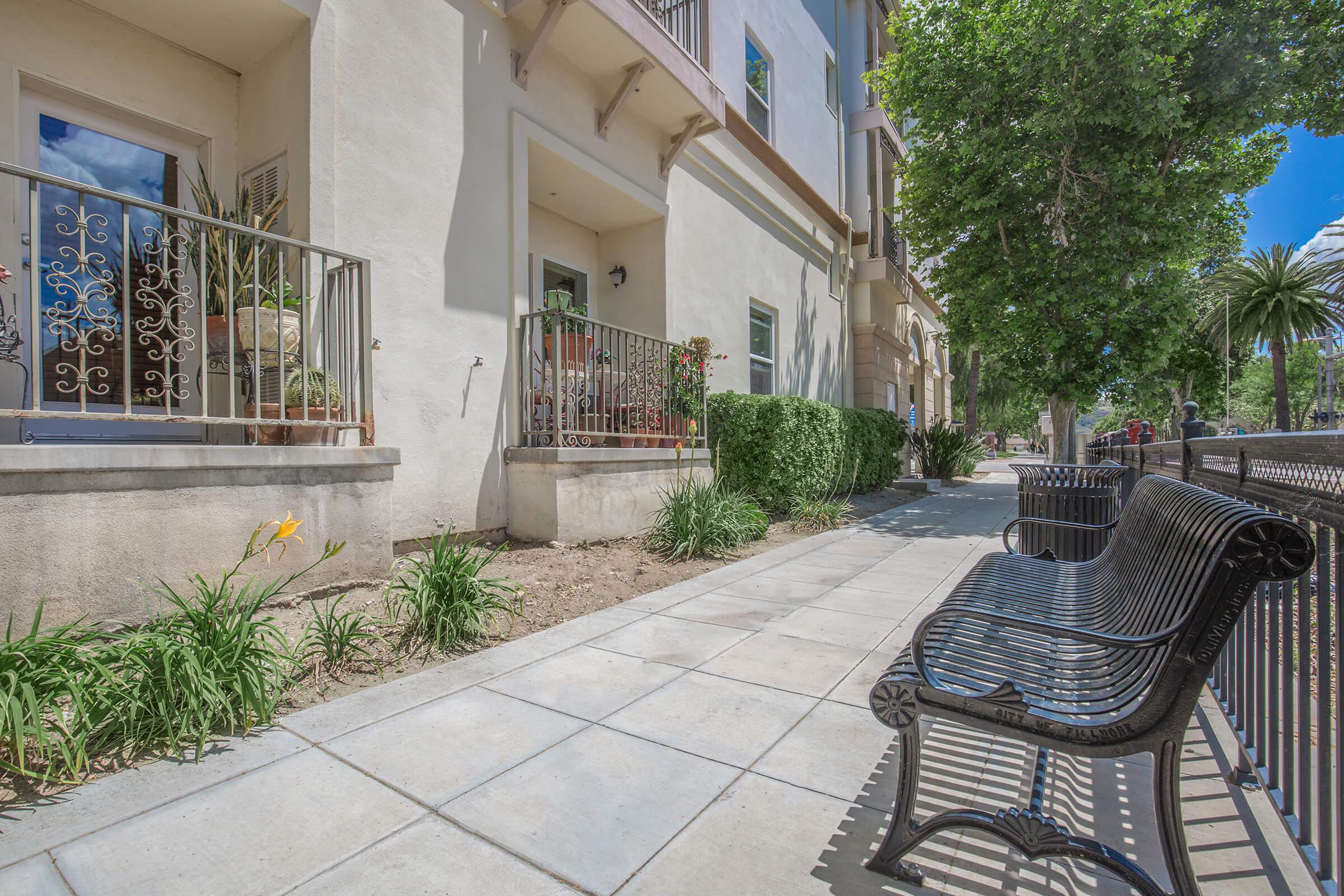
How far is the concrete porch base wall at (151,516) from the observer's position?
2.98 metres

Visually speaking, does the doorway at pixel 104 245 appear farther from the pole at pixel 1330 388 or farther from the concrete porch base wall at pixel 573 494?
the pole at pixel 1330 388

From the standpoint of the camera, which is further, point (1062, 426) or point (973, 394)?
point (973, 394)

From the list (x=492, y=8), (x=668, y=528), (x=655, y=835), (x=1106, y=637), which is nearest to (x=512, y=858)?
(x=655, y=835)

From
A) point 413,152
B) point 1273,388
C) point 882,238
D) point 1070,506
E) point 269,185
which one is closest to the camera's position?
point 1070,506

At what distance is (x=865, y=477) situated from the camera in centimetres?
1242

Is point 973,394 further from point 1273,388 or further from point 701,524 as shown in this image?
point 1273,388

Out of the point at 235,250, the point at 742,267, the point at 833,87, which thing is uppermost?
the point at 833,87

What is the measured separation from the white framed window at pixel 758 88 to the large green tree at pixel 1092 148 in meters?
2.19

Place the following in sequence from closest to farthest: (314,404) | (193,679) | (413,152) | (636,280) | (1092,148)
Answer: (193,679) → (314,404) → (413,152) → (636,280) → (1092,148)

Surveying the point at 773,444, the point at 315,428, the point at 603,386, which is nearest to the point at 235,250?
the point at 315,428

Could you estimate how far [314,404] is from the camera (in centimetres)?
439

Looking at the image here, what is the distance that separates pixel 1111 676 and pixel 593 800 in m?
1.69

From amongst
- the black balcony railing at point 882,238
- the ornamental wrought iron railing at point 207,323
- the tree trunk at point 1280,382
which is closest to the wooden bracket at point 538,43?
the ornamental wrought iron railing at point 207,323

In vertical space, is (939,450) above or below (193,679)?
above
